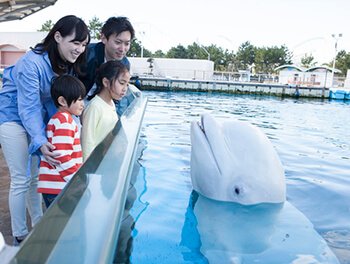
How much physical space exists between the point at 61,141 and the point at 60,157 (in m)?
0.10

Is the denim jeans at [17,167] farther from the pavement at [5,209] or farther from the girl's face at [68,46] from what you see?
the girl's face at [68,46]

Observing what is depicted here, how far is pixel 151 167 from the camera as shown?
393cm

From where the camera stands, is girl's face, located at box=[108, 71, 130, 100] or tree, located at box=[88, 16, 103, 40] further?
tree, located at box=[88, 16, 103, 40]

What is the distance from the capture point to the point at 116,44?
2814 mm

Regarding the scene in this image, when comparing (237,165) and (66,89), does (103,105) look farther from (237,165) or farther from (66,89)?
(237,165)

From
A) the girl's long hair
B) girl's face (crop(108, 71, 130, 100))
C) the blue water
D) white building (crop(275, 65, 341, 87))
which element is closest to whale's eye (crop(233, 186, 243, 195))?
the blue water

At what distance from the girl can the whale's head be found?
32.2 inches

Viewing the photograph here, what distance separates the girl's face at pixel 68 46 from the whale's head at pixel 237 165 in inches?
51.7

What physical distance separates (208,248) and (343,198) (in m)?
2.10

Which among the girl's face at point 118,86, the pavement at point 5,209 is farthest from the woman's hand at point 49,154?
the girl's face at point 118,86

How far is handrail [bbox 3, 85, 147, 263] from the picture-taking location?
684mm

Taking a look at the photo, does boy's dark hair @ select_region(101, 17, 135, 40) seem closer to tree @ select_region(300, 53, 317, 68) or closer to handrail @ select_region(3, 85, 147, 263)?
handrail @ select_region(3, 85, 147, 263)

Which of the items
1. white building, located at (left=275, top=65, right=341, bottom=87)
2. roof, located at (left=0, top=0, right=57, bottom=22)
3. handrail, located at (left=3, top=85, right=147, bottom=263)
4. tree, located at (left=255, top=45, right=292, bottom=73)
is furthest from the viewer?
tree, located at (left=255, top=45, right=292, bottom=73)

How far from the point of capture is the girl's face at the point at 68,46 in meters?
1.95
